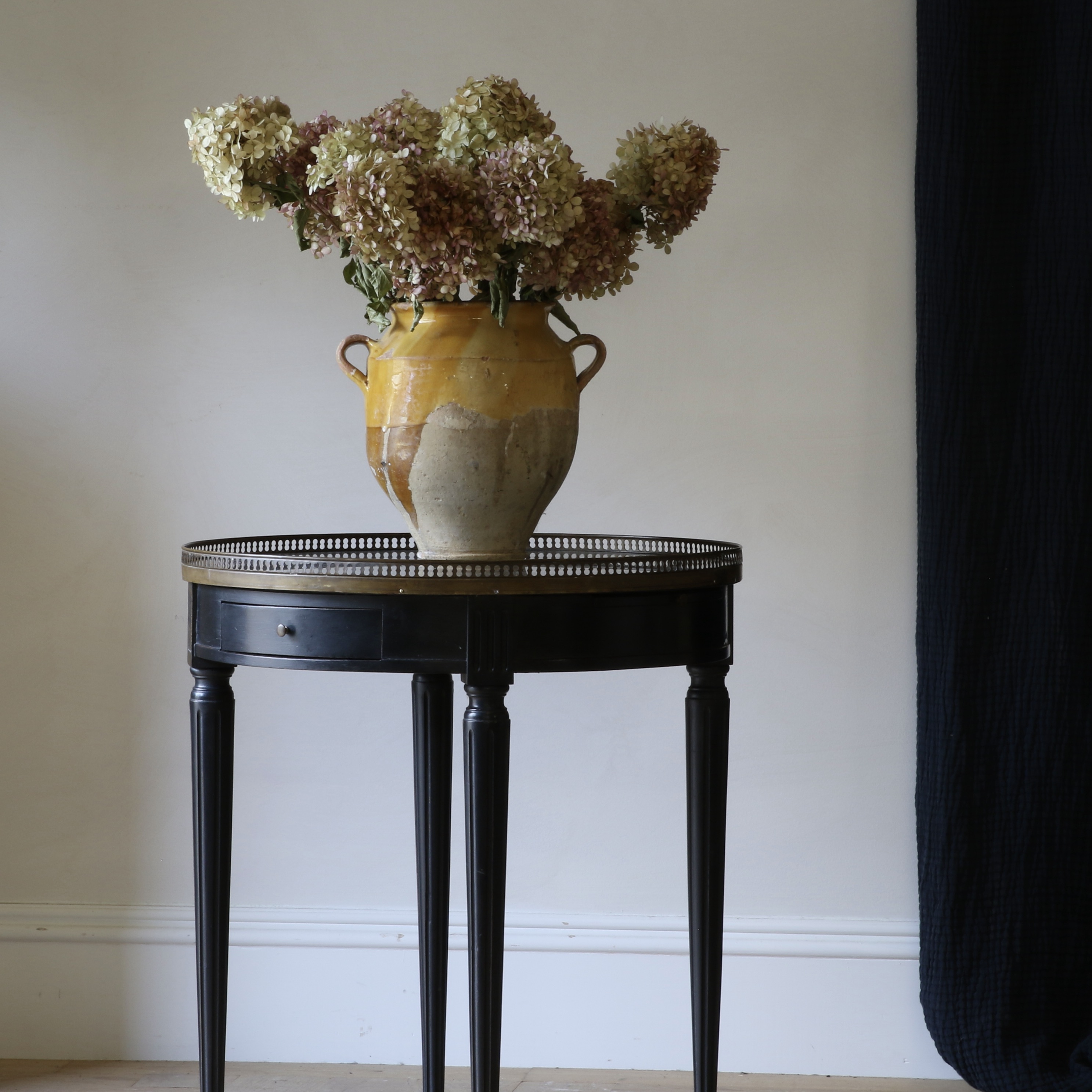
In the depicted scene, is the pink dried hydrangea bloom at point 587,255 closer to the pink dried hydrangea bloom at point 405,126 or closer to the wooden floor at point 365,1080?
the pink dried hydrangea bloom at point 405,126

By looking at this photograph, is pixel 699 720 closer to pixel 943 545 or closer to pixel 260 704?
pixel 943 545

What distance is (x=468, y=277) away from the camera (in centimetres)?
126

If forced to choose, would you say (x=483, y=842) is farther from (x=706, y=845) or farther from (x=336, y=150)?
(x=336, y=150)

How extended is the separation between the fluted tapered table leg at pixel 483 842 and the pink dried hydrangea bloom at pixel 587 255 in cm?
43

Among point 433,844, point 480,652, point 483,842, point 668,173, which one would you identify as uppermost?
point 668,173

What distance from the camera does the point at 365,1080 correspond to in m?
1.94

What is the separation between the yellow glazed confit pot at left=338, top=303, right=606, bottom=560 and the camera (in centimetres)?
133

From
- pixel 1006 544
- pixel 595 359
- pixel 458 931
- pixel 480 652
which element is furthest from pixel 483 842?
pixel 1006 544

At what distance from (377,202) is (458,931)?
4.05 ft

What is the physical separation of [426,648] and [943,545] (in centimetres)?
100

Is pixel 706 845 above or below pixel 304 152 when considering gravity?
below

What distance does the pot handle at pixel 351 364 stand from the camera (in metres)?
1.45

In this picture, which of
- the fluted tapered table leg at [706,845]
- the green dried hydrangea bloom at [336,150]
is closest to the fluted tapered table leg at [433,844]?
the fluted tapered table leg at [706,845]

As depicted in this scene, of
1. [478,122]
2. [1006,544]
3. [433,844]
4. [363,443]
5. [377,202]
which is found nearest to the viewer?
[377,202]
